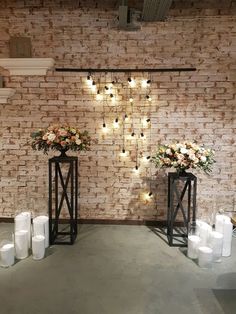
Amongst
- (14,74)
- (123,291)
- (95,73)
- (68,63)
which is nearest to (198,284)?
(123,291)

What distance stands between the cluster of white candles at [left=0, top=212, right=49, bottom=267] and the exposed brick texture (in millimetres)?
677

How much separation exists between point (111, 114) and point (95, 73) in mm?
617

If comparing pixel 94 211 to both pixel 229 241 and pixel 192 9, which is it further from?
pixel 192 9

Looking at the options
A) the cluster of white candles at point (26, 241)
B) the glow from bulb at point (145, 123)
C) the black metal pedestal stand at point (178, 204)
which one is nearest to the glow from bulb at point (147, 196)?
the black metal pedestal stand at point (178, 204)

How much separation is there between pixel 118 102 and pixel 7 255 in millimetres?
2422

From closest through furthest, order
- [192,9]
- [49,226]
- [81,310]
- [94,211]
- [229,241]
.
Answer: [81,310]
[229,241]
[49,226]
[192,9]
[94,211]

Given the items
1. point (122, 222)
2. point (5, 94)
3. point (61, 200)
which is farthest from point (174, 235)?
point (5, 94)

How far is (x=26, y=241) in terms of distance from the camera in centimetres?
→ 329

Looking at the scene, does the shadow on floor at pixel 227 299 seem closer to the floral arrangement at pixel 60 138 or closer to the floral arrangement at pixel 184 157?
the floral arrangement at pixel 184 157

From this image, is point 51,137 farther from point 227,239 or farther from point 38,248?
point 227,239

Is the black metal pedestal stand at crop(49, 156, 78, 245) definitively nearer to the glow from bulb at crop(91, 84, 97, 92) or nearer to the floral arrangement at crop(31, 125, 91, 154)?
the floral arrangement at crop(31, 125, 91, 154)

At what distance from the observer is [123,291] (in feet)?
8.76

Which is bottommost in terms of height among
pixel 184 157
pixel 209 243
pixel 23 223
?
pixel 209 243

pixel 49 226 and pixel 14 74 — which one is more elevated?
pixel 14 74
